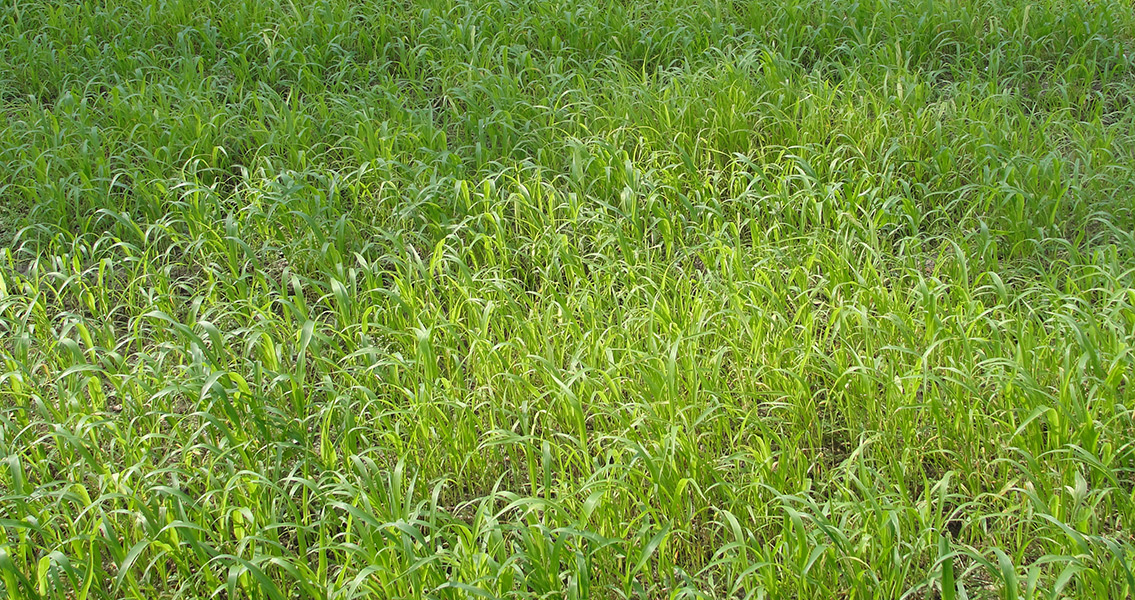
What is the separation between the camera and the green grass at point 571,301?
2260mm

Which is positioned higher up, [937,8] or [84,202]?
[937,8]

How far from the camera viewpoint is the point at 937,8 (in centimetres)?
475

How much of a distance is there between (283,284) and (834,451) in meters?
1.81

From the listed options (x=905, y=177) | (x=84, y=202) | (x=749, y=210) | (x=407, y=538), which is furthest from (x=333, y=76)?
(x=407, y=538)

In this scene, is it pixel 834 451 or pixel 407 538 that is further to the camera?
pixel 834 451

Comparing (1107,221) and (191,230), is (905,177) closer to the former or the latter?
(1107,221)

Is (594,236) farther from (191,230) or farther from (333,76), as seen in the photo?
(333,76)

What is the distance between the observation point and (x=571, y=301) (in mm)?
3107

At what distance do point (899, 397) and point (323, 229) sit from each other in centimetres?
212

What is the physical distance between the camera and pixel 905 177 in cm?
374

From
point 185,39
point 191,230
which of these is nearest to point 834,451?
point 191,230

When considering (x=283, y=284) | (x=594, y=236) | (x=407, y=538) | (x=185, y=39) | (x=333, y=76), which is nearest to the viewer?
(x=407, y=538)

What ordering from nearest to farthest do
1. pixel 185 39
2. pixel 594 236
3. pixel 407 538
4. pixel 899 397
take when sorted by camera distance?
pixel 407 538, pixel 899 397, pixel 594 236, pixel 185 39

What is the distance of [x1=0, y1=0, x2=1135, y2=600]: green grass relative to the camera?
2260 millimetres
